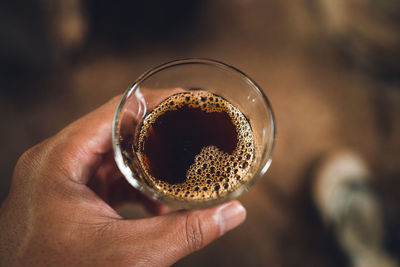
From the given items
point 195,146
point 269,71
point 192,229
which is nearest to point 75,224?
point 192,229

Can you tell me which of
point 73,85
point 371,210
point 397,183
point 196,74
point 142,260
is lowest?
point 371,210

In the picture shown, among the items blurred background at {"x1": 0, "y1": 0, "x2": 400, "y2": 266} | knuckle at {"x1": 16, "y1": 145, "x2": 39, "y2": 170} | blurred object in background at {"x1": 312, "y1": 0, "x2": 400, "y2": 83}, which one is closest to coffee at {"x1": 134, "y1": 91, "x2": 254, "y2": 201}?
knuckle at {"x1": 16, "y1": 145, "x2": 39, "y2": 170}

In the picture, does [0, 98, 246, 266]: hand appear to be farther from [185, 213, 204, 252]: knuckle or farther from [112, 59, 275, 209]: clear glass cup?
[112, 59, 275, 209]: clear glass cup

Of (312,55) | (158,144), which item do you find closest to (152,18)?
(312,55)

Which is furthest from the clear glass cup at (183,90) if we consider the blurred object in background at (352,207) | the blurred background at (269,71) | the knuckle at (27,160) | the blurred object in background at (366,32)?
the blurred object in background at (366,32)

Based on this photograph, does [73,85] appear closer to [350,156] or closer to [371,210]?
[350,156]

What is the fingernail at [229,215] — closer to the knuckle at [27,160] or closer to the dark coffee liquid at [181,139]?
the dark coffee liquid at [181,139]

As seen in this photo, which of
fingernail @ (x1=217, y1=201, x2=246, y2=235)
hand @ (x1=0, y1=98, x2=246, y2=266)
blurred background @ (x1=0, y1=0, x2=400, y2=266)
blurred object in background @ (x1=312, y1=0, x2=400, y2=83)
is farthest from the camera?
blurred object in background @ (x1=312, y1=0, x2=400, y2=83)
